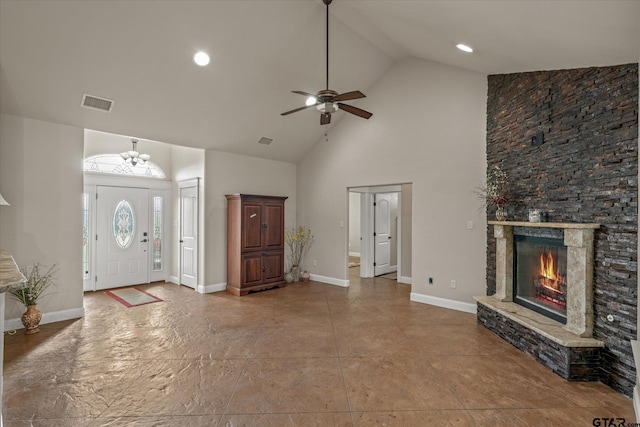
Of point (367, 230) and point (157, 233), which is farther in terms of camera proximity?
point (367, 230)

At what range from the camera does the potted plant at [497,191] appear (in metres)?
4.06

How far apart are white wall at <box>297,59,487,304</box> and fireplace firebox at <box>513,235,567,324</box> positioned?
2.18 ft

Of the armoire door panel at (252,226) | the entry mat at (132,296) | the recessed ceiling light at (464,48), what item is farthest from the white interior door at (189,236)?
the recessed ceiling light at (464,48)

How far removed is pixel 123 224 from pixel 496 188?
22.4 ft

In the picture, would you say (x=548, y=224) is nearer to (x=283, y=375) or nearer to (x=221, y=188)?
(x=283, y=375)

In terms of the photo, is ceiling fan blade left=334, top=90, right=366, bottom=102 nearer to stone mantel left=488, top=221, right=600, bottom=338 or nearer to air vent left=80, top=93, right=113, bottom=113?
stone mantel left=488, top=221, right=600, bottom=338

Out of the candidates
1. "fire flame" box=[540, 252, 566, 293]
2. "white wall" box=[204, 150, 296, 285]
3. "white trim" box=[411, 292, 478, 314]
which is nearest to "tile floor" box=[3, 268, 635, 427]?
"white trim" box=[411, 292, 478, 314]

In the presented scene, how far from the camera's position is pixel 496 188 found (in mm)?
4234

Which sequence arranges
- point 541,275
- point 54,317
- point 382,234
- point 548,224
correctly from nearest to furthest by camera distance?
point 548,224
point 541,275
point 54,317
point 382,234

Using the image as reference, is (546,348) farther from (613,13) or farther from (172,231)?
(172,231)

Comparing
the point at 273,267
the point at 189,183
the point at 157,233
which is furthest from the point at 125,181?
the point at 273,267

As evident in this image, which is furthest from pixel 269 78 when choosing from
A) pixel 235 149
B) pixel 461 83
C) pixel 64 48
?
pixel 461 83

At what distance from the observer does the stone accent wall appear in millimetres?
2639

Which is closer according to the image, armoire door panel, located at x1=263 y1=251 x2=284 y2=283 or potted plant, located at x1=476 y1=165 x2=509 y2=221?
potted plant, located at x1=476 y1=165 x2=509 y2=221
